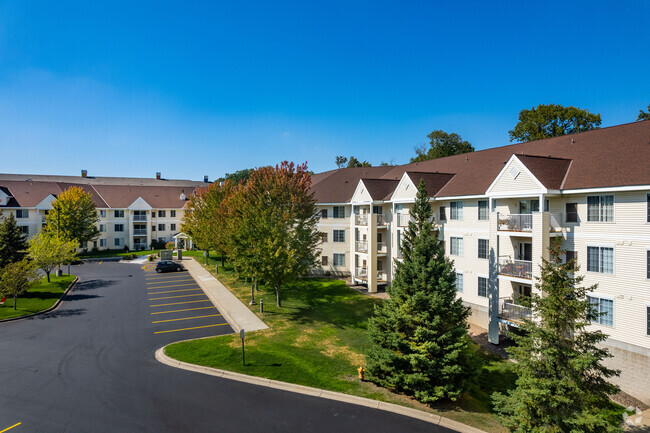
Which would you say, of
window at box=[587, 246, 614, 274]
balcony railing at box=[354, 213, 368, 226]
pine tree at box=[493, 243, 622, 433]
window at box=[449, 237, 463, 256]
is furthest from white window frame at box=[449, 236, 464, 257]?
pine tree at box=[493, 243, 622, 433]

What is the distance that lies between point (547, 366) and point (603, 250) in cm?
1047

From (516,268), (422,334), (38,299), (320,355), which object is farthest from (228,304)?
(516,268)

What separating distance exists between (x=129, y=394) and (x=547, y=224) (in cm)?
2295

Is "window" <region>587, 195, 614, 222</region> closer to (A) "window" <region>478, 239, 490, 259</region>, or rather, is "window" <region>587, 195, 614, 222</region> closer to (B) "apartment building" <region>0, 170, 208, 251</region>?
(A) "window" <region>478, 239, 490, 259</region>

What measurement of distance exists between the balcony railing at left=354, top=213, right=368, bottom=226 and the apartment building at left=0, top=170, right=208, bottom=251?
44428 mm

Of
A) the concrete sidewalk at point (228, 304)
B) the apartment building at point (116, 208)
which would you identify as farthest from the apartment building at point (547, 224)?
the apartment building at point (116, 208)

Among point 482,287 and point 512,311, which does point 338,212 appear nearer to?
point 482,287

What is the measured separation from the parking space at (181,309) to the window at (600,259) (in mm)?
22236

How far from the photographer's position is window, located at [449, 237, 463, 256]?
26781 mm

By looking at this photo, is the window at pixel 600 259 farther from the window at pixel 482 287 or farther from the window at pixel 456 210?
the window at pixel 456 210

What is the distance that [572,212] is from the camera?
2025cm

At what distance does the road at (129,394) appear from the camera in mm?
13172

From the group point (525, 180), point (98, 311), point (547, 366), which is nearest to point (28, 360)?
point (98, 311)

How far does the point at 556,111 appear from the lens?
44.0 metres
